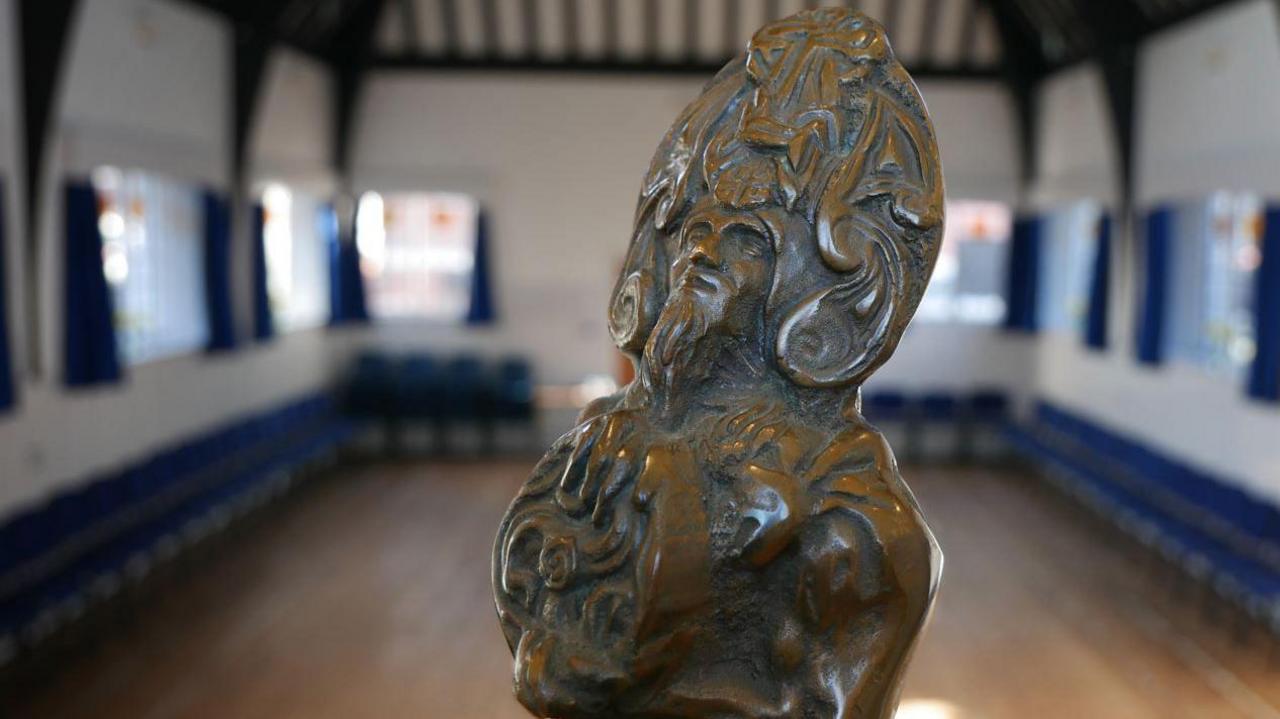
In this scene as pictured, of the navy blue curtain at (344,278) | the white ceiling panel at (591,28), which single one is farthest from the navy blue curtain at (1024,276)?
the navy blue curtain at (344,278)

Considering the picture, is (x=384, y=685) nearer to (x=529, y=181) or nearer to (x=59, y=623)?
(x=59, y=623)

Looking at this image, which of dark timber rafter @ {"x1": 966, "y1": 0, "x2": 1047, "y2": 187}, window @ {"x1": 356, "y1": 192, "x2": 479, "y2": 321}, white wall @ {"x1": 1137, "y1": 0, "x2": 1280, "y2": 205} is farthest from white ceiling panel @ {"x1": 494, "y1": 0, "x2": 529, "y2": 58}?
white wall @ {"x1": 1137, "y1": 0, "x2": 1280, "y2": 205}

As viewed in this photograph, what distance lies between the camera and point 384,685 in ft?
20.4

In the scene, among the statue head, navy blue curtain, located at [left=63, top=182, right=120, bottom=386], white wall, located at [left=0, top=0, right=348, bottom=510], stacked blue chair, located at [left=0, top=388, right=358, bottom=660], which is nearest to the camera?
the statue head

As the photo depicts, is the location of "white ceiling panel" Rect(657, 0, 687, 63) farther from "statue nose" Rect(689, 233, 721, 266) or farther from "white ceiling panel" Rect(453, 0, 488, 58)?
"statue nose" Rect(689, 233, 721, 266)

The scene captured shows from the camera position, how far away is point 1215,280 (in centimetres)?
901

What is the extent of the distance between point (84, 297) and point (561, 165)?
6.14 m

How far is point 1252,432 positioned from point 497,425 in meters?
7.39

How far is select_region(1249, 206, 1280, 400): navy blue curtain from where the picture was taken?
7.46 metres

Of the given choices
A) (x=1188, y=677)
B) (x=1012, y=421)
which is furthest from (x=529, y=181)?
(x=1188, y=677)

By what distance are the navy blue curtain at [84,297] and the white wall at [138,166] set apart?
0.08 metres

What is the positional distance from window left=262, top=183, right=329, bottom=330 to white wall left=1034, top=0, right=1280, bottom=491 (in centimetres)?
752

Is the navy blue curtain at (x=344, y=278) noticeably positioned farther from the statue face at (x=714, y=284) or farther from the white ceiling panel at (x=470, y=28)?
the statue face at (x=714, y=284)

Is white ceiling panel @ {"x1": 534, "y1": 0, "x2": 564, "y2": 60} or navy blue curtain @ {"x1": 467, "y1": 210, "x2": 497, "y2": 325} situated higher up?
white ceiling panel @ {"x1": 534, "y1": 0, "x2": 564, "y2": 60}
